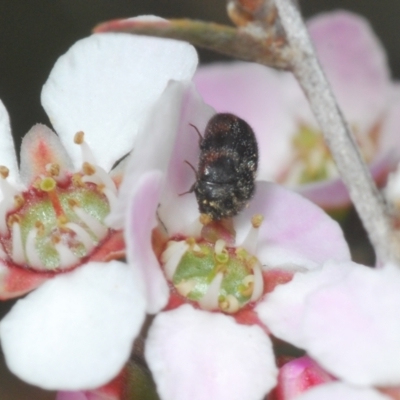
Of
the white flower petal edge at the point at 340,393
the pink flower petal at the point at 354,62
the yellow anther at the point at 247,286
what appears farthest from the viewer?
the pink flower petal at the point at 354,62

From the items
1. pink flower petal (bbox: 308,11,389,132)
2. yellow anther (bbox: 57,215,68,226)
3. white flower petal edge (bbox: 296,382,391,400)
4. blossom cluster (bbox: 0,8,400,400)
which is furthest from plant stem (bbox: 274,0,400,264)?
pink flower petal (bbox: 308,11,389,132)

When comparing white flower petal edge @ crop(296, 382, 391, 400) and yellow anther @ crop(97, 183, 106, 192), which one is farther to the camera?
yellow anther @ crop(97, 183, 106, 192)

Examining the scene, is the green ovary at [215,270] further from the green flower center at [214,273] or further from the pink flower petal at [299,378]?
the pink flower petal at [299,378]

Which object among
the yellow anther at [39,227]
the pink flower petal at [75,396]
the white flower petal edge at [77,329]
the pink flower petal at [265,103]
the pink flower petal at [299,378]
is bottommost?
the pink flower petal at [265,103]

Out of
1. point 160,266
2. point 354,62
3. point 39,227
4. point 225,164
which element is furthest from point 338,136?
point 354,62

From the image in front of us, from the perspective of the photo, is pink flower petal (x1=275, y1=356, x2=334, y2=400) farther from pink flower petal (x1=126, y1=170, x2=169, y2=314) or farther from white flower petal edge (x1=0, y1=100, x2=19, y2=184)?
white flower petal edge (x1=0, y1=100, x2=19, y2=184)

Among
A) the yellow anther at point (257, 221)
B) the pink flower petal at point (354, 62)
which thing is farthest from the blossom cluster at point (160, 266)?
the pink flower petal at point (354, 62)

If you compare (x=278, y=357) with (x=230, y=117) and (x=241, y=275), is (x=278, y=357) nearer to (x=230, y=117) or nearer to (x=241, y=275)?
(x=241, y=275)
